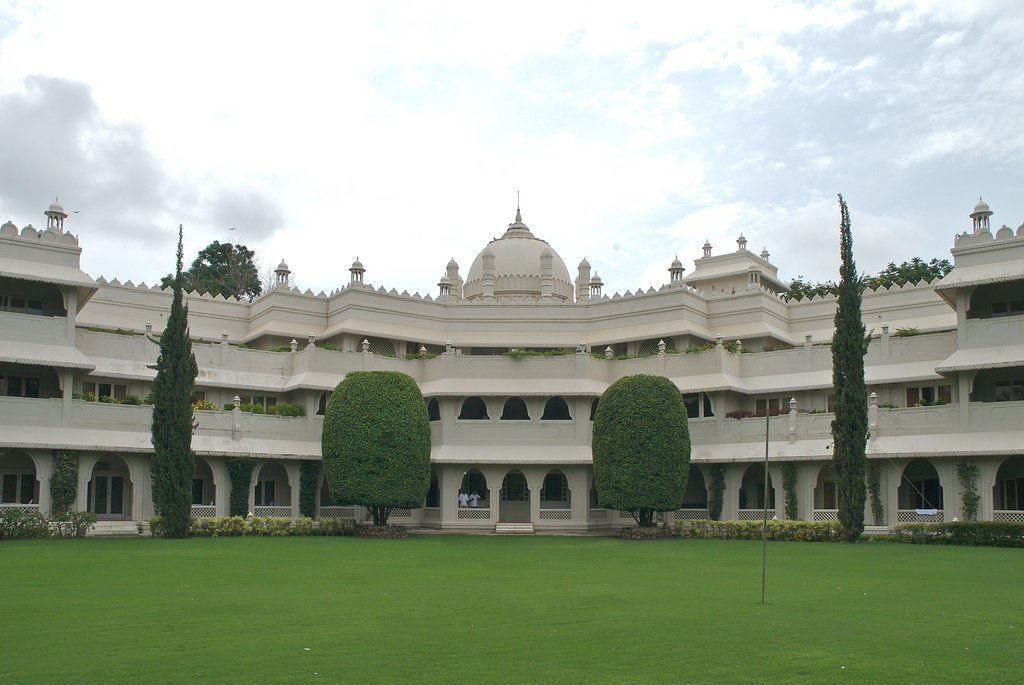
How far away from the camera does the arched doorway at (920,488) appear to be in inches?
1517

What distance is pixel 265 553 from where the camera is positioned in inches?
1153

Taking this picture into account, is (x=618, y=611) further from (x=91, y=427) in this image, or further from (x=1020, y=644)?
(x=91, y=427)

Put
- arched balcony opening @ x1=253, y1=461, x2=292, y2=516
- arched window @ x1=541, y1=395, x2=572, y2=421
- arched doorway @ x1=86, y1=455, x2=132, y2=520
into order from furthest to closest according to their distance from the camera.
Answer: arched window @ x1=541, y1=395, x2=572, y2=421 < arched balcony opening @ x1=253, y1=461, x2=292, y2=516 < arched doorway @ x1=86, y1=455, x2=132, y2=520

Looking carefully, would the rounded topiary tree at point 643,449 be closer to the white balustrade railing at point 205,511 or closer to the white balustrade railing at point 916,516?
the white balustrade railing at point 916,516

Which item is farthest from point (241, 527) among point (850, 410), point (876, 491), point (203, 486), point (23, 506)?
point (876, 491)

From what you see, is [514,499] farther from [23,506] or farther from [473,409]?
[23,506]

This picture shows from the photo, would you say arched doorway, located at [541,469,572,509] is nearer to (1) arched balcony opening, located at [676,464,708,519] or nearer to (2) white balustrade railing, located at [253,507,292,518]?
(1) arched balcony opening, located at [676,464,708,519]

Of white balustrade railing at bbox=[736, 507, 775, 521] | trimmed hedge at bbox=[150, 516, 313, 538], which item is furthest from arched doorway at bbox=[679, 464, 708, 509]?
trimmed hedge at bbox=[150, 516, 313, 538]

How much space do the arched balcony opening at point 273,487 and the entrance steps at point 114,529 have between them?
7178 mm

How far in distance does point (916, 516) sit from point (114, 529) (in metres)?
29.4

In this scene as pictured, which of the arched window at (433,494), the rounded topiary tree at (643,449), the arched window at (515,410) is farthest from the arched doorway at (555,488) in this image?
the rounded topiary tree at (643,449)

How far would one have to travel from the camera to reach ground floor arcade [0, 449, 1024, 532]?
1428 inches

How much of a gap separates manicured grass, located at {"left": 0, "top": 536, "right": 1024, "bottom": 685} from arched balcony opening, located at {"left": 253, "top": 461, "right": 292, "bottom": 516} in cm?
1546

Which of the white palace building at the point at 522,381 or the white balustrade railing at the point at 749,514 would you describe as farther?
the white balustrade railing at the point at 749,514
